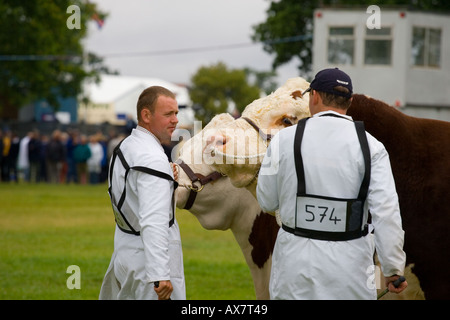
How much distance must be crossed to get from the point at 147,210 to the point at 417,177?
2343mm

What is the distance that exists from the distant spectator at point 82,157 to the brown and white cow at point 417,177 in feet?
83.1

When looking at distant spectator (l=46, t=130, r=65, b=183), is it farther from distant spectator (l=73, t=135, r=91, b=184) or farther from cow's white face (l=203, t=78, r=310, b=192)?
cow's white face (l=203, t=78, r=310, b=192)

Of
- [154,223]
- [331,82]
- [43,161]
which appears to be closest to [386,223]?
[331,82]

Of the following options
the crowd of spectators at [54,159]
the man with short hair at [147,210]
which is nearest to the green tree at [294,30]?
the crowd of spectators at [54,159]

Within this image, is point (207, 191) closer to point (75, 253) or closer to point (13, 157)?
point (75, 253)

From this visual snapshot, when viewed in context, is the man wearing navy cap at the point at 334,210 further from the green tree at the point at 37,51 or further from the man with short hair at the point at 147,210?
the green tree at the point at 37,51

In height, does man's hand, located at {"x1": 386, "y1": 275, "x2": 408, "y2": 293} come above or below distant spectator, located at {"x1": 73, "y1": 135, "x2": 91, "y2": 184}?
above

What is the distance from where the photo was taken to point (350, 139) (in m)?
4.32

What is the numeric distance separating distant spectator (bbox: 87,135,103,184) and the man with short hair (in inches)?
1016

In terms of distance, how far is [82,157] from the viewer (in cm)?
3056

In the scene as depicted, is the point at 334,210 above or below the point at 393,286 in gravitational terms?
above

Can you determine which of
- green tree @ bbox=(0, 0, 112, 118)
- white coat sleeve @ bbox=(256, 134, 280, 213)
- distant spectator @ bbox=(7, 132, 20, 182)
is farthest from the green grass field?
green tree @ bbox=(0, 0, 112, 118)

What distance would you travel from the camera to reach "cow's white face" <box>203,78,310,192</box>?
5.66 m

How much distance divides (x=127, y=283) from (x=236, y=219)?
101 inches
